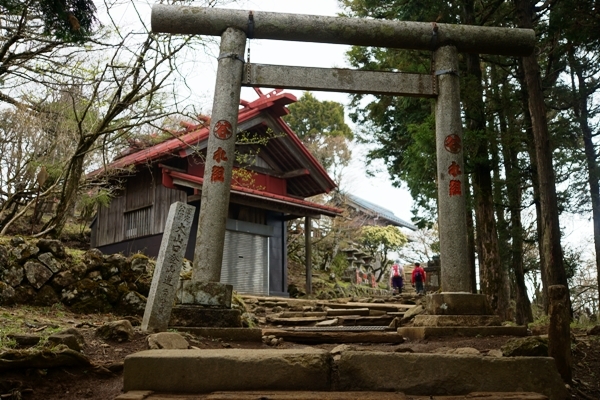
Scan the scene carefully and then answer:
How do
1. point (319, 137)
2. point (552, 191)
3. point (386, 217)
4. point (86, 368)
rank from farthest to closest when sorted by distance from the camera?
point (386, 217) → point (319, 137) → point (552, 191) → point (86, 368)

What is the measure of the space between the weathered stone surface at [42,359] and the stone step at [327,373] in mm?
928

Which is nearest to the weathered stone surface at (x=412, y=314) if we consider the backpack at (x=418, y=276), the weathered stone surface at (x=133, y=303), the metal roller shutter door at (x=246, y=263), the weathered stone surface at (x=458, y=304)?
the weathered stone surface at (x=458, y=304)

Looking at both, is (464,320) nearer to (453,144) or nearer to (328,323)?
(453,144)

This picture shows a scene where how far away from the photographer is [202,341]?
5637 millimetres

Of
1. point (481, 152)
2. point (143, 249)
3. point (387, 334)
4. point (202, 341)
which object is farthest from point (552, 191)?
point (143, 249)

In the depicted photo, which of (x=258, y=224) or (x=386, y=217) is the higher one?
(x=386, y=217)

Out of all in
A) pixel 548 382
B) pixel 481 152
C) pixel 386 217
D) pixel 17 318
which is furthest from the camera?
pixel 386 217

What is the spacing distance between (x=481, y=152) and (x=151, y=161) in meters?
8.90

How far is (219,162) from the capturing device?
21.7ft

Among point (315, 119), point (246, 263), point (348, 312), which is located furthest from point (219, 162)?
point (315, 119)

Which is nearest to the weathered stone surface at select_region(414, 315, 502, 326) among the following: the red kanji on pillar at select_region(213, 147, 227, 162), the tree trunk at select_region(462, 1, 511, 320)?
the red kanji on pillar at select_region(213, 147, 227, 162)

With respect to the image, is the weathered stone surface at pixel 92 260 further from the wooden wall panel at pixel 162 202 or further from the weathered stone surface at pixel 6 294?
the wooden wall panel at pixel 162 202

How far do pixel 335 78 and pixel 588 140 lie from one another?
9.15 meters

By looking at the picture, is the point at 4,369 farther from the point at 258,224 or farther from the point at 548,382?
the point at 258,224
